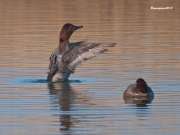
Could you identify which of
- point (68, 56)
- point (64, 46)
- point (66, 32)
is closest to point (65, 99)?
point (68, 56)

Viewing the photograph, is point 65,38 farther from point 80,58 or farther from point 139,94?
point 139,94

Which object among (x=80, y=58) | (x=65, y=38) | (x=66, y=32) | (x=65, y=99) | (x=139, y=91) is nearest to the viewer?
(x=139, y=91)

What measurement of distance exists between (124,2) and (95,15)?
4.49 meters

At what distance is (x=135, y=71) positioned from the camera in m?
16.7

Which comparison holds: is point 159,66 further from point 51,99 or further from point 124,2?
point 124,2

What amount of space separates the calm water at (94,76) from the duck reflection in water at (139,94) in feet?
0.55

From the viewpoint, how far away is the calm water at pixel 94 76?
1174 centimetres

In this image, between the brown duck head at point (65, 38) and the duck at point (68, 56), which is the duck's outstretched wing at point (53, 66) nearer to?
the duck at point (68, 56)

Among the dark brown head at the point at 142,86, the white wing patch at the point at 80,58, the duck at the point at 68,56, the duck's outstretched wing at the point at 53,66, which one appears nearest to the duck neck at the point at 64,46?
the duck at the point at 68,56

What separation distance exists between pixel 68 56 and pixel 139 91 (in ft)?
8.37

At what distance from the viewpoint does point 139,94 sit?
14039 mm

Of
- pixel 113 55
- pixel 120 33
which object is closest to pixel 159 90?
pixel 113 55

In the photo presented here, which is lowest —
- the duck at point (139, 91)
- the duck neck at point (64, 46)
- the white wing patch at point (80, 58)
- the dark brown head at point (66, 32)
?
the duck at point (139, 91)

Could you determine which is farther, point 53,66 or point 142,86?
point 53,66
